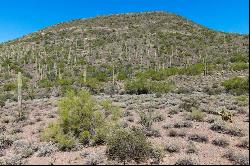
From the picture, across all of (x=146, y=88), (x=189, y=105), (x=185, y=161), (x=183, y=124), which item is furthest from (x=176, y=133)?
(x=146, y=88)

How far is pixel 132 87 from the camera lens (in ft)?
117

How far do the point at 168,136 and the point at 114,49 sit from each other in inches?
1830

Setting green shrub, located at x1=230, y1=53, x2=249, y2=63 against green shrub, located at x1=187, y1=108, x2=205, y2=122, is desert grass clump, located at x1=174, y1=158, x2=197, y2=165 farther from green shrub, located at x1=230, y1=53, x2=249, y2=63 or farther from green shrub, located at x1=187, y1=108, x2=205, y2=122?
green shrub, located at x1=230, y1=53, x2=249, y2=63

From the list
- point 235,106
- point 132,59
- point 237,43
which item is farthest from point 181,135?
point 237,43

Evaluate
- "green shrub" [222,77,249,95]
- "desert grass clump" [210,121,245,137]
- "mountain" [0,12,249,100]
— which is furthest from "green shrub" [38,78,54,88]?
"desert grass clump" [210,121,245,137]

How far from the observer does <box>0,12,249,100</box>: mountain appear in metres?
50.0

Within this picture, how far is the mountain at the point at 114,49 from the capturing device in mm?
50000

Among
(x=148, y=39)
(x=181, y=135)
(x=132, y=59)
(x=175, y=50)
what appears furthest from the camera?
(x=148, y=39)

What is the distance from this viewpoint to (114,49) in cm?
6200

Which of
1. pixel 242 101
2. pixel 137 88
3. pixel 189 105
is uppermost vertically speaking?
pixel 137 88

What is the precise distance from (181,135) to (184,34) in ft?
193

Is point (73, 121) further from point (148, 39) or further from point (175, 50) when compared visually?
point (148, 39)

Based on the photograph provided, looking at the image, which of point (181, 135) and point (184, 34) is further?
point (184, 34)

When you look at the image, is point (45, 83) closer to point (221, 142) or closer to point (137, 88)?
point (137, 88)
